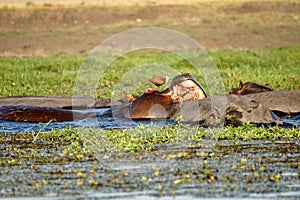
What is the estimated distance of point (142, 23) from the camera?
27.6 metres

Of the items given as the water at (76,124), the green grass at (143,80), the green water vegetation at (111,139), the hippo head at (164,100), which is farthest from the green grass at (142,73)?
the green water vegetation at (111,139)

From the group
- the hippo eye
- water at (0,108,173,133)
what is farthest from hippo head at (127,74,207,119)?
water at (0,108,173,133)

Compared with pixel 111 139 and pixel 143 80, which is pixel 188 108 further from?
pixel 143 80

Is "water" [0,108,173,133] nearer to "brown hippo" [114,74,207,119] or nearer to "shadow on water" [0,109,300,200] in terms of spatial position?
"brown hippo" [114,74,207,119]

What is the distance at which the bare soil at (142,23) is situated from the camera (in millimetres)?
24938

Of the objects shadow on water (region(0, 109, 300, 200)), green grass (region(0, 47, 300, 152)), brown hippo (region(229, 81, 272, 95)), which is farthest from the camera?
brown hippo (region(229, 81, 272, 95))

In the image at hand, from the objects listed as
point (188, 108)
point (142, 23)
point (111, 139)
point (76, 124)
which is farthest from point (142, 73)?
point (142, 23)

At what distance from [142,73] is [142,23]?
34.2ft

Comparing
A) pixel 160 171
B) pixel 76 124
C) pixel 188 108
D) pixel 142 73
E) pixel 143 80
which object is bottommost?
pixel 160 171

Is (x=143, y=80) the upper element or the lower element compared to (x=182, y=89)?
upper

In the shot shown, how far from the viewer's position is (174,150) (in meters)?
7.82

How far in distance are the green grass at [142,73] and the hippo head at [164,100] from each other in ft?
10.4

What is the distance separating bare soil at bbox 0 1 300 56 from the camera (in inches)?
982

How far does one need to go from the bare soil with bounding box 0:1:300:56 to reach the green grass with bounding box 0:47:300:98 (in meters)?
2.08
